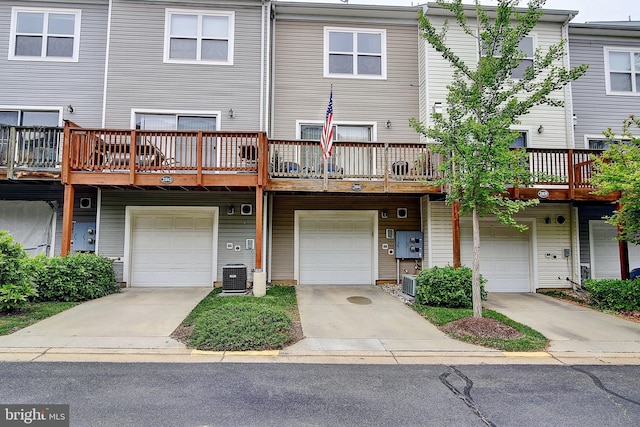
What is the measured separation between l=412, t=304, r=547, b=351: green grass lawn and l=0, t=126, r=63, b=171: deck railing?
9116 millimetres

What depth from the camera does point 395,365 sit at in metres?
4.43

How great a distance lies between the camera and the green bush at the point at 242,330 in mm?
4824

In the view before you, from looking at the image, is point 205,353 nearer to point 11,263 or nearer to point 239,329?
point 239,329

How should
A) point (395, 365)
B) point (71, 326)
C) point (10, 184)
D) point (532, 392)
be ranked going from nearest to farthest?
point (532, 392) → point (395, 365) → point (71, 326) → point (10, 184)

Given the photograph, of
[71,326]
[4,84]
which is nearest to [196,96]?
[4,84]

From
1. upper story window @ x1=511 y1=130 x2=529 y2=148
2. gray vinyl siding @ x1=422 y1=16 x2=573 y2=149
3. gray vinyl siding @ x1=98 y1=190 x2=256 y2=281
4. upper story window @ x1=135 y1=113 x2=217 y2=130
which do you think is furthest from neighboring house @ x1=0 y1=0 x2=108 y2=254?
upper story window @ x1=511 y1=130 x2=529 y2=148

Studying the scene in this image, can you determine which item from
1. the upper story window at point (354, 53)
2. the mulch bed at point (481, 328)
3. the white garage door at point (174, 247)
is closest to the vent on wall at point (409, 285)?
the mulch bed at point (481, 328)

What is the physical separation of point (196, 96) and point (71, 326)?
648 centimetres

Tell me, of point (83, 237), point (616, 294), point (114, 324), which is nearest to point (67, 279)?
point (83, 237)

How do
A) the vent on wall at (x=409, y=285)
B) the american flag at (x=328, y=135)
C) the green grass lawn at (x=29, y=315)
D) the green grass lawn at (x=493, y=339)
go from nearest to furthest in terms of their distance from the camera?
the green grass lawn at (x=493, y=339) < the green grass lawn at (x=29, y=315) < the american flag at (x=328, y=135) < the vent on wall at (x=409, y=285)

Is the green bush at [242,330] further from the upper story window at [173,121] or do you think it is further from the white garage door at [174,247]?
the upper story window at [173,121]

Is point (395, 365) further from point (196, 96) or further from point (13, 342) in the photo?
point (196, 96)

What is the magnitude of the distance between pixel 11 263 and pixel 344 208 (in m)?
7.48

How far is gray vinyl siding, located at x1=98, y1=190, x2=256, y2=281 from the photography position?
916cm
